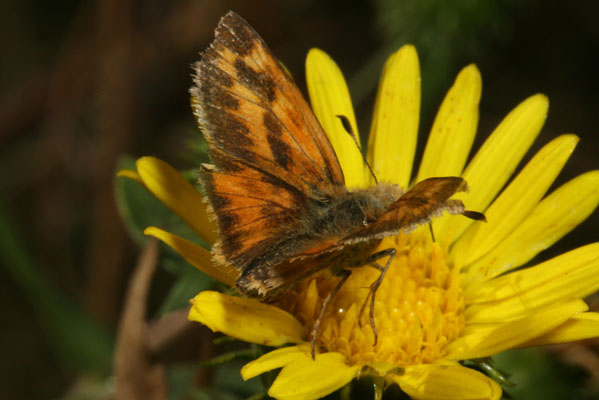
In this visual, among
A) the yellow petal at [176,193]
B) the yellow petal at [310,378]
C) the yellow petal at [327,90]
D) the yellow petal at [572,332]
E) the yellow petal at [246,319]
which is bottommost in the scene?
the yellow petal at [310,378]

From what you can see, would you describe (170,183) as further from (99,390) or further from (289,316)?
(99,390)

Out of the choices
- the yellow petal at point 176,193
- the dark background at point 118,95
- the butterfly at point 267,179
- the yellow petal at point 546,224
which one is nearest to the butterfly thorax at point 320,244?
the butterfly at point 267,179

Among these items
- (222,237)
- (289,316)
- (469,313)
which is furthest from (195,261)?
(469,313)

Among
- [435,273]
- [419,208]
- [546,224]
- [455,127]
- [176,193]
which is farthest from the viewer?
[455,127]

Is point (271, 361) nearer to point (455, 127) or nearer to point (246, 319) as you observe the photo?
point (246, 319)

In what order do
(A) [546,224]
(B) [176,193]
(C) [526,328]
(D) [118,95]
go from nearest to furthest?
(C) [526,328] → (B) [176,193] → (A) [546,224] → (D) [118,95]

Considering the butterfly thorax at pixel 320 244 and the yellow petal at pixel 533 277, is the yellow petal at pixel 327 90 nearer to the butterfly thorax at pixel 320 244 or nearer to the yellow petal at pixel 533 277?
the butterfly thorax at pixel 320 244

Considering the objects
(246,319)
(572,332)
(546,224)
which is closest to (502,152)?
(546,224)
